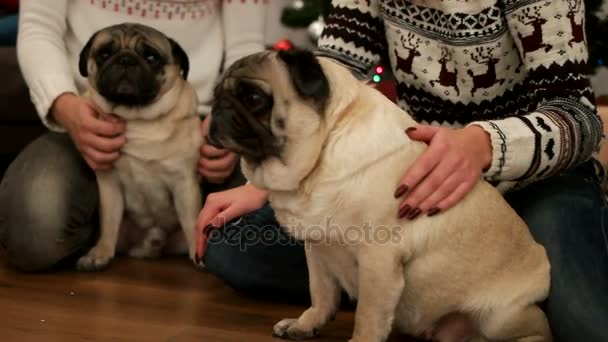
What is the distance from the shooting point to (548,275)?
1182 mm

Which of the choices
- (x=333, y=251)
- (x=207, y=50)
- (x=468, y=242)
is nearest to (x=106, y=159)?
(x=207, y=50)

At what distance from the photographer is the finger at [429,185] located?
1.07 metres

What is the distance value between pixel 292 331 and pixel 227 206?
10.0 inches

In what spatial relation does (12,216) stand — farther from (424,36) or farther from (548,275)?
(548,275)

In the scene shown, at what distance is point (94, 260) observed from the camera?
1.68 meters

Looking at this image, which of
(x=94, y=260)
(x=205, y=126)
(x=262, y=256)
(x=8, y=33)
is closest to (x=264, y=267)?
(x=262, y=256)

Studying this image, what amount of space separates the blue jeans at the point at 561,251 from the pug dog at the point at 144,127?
295mm

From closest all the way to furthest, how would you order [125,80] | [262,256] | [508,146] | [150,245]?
[508,146], [262,256], [125,80], [150,245]

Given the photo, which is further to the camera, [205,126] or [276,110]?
[205,126]

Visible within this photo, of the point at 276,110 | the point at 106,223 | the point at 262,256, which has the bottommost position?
the point at 106,223

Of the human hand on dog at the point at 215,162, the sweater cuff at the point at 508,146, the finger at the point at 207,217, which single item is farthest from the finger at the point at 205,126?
the sweater cuff at the point at 508,146

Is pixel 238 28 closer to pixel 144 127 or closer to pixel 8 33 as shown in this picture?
pixel 144 127

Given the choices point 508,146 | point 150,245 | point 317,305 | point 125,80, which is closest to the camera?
point 508,146

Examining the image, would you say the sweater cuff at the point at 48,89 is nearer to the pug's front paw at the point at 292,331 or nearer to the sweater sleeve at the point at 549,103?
the pug's front paw at the point at 292,331
